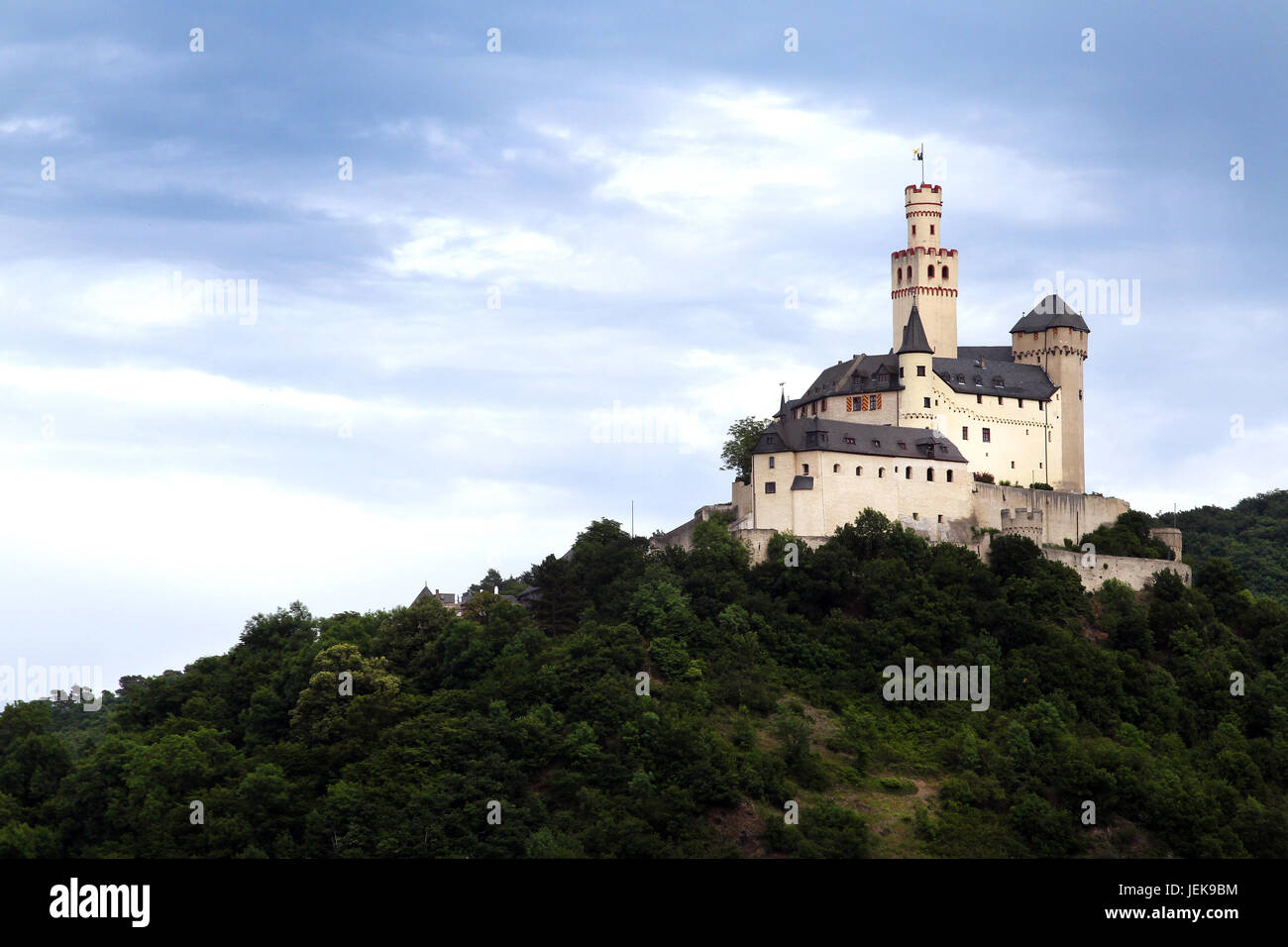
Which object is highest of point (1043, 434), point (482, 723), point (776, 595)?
point (1043, 434)

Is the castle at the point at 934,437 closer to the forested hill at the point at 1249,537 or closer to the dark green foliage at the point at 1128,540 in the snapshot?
the dark green foliage at the point at 1128,540

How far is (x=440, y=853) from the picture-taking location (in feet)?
226

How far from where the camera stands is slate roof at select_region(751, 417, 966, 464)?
8731cm

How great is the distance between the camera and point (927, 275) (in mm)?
98312

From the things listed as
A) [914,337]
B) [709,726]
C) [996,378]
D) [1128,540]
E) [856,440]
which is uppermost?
[914,337]

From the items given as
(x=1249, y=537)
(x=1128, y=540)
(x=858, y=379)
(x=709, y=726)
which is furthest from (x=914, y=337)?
(x=1249, y=537)

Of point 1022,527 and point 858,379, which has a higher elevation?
point 858,379

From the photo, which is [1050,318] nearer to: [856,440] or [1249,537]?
[856,440]

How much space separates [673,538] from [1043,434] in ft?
66.2

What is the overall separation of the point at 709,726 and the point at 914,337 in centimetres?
2573

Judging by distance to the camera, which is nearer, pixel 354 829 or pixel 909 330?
pixel 354 829
